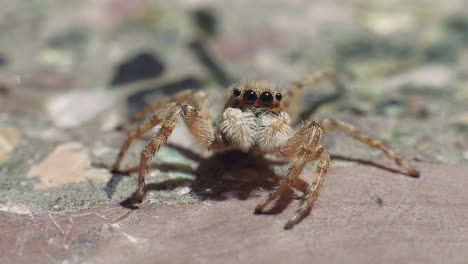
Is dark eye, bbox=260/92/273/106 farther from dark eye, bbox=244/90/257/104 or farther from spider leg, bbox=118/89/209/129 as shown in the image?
spider leg, bbox=118/89/209/129

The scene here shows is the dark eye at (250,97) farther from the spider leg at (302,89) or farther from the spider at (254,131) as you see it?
the spider leg at (302,89)

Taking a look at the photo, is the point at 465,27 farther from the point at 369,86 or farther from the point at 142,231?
the point at 142,231

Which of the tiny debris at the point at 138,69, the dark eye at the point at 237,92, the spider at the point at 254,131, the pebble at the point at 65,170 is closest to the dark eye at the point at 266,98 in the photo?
the spider at the point at 254,131

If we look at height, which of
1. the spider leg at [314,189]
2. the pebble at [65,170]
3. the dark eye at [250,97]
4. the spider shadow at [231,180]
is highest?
the dark eye at [250,97]

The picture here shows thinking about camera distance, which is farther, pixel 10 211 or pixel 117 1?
pixel 117 1

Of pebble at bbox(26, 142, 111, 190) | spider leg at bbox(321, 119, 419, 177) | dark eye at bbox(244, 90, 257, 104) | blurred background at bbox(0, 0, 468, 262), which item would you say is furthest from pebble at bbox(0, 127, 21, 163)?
spider leg at bbox(321, 119, 419, 177)

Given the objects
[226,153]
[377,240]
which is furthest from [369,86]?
[377,240]
